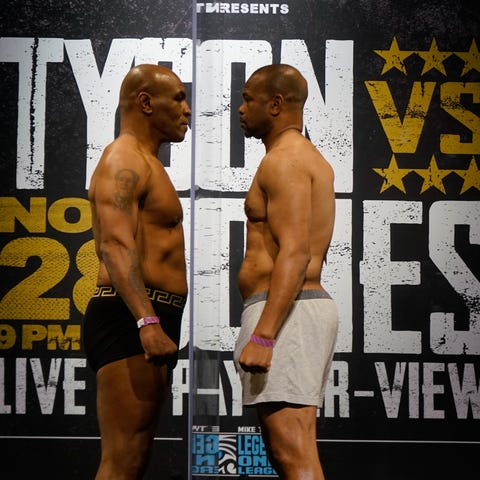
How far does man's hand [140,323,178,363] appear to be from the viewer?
2.68m

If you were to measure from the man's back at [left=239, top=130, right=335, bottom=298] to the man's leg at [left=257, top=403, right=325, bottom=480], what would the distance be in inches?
13.4

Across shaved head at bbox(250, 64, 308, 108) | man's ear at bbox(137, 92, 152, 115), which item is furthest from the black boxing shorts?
shaved head at bbox(250, 64, 308, 108)

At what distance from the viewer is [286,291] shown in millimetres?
2590

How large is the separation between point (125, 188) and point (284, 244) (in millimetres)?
493

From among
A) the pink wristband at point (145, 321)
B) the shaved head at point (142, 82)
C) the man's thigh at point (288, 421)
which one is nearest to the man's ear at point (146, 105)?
the shaved head at point (142, 82)

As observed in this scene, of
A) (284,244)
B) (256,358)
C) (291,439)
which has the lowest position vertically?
(291,439)

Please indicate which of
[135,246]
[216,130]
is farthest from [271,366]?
[216,130]

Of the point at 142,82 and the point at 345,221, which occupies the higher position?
the point at 142,82

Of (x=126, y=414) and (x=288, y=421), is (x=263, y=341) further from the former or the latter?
(x=126, y=414)

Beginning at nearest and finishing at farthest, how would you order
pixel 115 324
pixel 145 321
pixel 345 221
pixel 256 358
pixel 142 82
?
pixel 256 358, pixel 145 321, pixel 115 324, pixel 142 82, pixel 345 221

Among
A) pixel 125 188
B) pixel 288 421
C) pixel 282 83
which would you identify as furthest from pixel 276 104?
pixel 288 421

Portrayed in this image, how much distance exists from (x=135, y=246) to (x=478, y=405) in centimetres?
151

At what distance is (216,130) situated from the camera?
278cm

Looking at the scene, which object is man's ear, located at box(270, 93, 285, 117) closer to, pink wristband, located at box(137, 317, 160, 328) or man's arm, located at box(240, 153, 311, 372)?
man's arm, located at box(240, 153, 311, 372)
